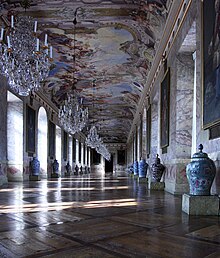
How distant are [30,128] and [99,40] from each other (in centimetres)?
681

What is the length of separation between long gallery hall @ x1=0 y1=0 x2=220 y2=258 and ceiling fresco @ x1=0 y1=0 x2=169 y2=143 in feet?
0.18

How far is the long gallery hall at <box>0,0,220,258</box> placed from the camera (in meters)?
3.28

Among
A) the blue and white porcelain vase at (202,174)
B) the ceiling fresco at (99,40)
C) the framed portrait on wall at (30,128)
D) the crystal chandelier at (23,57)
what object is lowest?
the blue and white porcelain vase at (202,174)

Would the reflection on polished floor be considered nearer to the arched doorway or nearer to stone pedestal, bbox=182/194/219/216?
stone pedestal, bbox=182/194/219/216

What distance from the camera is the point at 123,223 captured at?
3.98 metres

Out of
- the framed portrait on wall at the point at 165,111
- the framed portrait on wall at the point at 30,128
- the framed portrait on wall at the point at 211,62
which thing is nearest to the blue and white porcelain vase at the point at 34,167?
the framed portrait on wall at the point at 30,128

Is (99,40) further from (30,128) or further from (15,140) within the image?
(30,128)

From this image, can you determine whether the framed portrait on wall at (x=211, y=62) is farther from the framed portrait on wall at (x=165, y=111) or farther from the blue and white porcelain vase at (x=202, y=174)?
the framed portrait on wall at (x=165, y=111)

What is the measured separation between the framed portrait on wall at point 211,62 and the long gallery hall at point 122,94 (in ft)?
0.06

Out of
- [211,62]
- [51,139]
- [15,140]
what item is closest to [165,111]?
[211,62]

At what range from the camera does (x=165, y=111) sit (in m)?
10.3

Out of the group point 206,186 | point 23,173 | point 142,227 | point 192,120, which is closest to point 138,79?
point 23,173

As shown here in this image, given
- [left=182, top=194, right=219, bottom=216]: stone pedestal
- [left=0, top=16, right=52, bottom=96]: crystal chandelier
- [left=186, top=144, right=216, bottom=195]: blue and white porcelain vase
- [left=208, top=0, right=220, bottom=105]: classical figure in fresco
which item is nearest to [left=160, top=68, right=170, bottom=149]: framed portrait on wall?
→ [left=0, top=16, right=52, bottom=96]: crystal chandelier

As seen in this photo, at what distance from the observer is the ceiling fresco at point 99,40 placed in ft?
33.9
